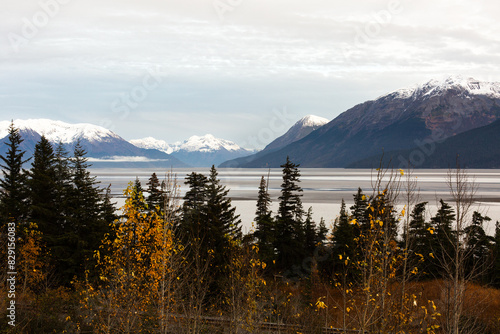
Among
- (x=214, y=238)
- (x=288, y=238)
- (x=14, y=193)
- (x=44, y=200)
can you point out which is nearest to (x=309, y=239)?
(x=288, y=238)

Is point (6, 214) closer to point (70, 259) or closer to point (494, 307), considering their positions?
point (70, 259)

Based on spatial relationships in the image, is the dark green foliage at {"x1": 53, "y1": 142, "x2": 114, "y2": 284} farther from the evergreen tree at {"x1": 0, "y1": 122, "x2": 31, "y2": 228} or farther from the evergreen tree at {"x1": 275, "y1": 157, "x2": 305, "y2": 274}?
the evergreen tree at {"x1": 275, "y1": 157, "x2": 305, "y2": 274}

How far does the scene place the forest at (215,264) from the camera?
1273 cm

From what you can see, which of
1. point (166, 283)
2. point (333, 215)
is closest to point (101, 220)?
point (166, 283)

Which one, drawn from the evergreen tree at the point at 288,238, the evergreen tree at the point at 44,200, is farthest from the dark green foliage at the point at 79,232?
the evergreen tree at the point at 288,238

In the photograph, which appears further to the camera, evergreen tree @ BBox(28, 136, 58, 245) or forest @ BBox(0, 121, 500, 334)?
evergreen tree @ BBox(28, 136, 58, 245)

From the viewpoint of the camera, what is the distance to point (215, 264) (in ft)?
99.4

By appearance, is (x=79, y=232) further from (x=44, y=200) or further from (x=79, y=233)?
(x=44, y=200)

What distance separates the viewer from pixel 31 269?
31.8m

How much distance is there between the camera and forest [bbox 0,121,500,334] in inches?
501

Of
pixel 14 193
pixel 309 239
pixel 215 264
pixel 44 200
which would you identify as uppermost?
pixel 14 193

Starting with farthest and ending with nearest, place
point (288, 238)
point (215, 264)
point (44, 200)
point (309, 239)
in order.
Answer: point (309, 239) < point (288, 238) < point (44, 200) < point (215, 264)

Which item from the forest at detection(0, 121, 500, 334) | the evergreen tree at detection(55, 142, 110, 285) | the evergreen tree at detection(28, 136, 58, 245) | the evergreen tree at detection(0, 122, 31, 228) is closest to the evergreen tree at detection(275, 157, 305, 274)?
the forest at detection(0, 121, 500, 334)

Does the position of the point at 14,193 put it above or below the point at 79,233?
above
